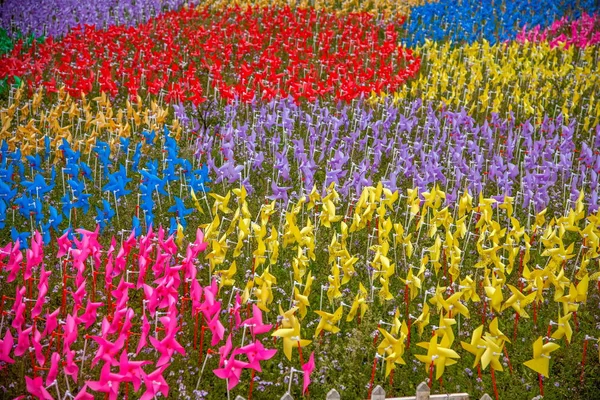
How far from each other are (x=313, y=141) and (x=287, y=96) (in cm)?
197

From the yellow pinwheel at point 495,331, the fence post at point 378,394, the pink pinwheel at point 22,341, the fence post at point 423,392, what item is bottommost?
the pink pinwheel at point 22,341

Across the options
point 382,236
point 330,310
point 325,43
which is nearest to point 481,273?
point 382,236

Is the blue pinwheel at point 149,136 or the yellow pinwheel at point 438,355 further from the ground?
the blue pinwheel at point 149,136

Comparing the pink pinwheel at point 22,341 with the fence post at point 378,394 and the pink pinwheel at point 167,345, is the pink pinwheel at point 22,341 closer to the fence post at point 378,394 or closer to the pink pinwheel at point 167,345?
the pink pinwheel at point 167,345

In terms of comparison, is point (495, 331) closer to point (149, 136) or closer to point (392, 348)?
point (392, 348)

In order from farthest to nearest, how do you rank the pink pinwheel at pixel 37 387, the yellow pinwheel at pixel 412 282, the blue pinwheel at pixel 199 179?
1. the blue pinwheel at pixel 199 179
2. the yellow pinwheel at pixel 412 282
3. the pink pinwheel at pixel 37 387

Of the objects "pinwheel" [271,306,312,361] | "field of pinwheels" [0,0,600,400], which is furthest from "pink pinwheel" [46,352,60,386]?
"pinwheel" [271,306,312,361]

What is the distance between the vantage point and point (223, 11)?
15.5m

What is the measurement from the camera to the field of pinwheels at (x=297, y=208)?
14.9 feet

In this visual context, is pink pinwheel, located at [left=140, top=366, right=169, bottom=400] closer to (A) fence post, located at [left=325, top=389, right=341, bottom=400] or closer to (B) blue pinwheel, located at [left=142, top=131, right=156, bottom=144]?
(A) fence post, located at [left=325, top=389, right=341, bottom=400]

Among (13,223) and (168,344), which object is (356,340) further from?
(13,223)

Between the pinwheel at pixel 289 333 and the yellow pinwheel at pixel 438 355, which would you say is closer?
the yellow pinwheel at pixel 438 355

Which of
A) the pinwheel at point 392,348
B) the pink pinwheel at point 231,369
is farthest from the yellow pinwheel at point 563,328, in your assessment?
the pink pinwheel at point 231,369

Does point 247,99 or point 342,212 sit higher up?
point 247,99
